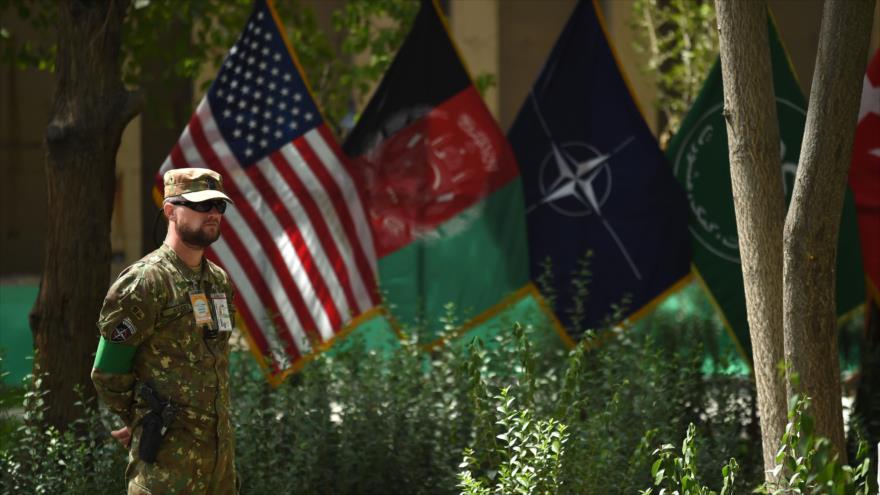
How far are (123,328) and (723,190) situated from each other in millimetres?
4753

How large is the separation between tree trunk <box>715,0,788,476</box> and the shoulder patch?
2415 millimetres

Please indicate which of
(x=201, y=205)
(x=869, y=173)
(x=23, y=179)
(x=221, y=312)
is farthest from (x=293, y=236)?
(x=23, y=179)

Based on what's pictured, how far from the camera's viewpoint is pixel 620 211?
28.8ft

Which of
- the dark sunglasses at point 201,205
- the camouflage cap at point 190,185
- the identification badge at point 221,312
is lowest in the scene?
the identification badge at point 221,312

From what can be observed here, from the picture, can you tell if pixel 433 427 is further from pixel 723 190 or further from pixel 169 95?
pixel 169 95

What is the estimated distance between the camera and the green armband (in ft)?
16.3

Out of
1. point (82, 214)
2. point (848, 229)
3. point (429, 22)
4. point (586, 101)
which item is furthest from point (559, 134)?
→ point (82, 214)

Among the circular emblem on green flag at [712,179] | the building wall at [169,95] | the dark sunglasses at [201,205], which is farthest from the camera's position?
the building wall at [169,95]

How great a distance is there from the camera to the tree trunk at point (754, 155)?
18.0ft

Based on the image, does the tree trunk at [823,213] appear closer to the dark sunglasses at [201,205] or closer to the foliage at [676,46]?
the dark sunglasses at [201,205]

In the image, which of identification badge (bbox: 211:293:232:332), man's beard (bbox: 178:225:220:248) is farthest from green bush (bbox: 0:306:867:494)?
man's beard (bbox: 178:225:220:248)

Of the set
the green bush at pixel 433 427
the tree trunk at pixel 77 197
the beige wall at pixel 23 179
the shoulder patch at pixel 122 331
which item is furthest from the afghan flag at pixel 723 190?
the beige wall at pixel 23 179

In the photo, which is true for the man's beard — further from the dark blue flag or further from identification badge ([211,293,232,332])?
the dark blue flag

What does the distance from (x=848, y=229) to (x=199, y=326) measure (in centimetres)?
471
